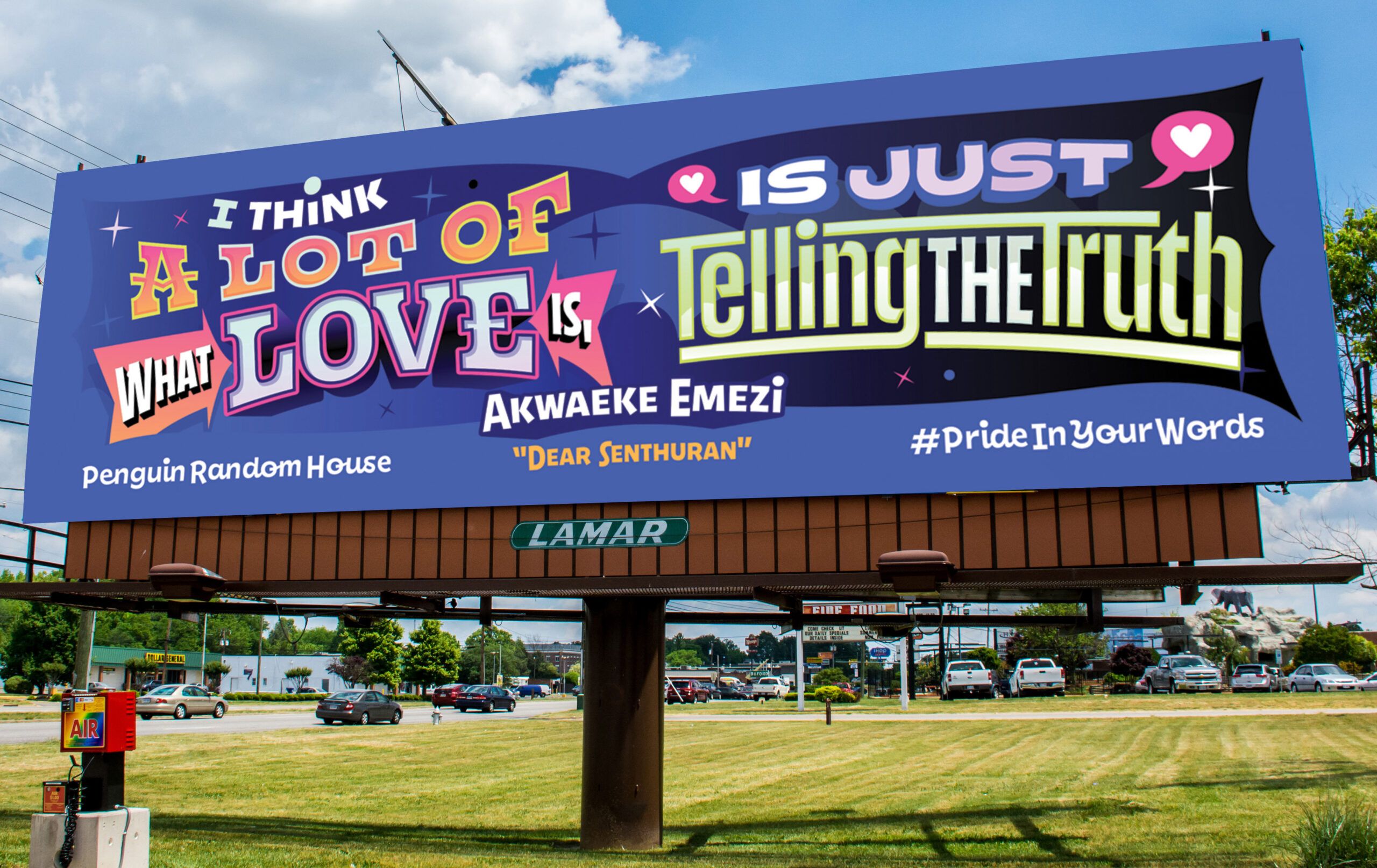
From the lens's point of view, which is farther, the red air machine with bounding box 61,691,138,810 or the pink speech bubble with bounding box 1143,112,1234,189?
the pink speech bubble with bounding box 1143,112,1234,189

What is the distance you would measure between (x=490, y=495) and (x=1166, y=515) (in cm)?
663

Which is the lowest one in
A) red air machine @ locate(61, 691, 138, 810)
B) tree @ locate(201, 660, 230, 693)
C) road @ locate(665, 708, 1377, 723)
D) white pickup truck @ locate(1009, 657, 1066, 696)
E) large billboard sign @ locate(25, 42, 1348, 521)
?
tree @ locate(201, 660, 230, 693)

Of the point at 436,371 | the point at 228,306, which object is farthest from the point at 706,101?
the point at 228,306

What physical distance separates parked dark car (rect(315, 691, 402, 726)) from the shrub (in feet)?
110

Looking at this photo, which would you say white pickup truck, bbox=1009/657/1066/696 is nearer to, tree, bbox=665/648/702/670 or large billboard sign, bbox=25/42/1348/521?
large billboard sign, bbox=25/42/1348/521

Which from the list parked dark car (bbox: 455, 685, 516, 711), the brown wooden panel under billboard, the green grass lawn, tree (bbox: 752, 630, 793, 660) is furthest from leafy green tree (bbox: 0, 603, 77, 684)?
tree (bbox: 752, 630, 793, 660)

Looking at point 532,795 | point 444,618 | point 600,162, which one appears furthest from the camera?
point 532,795

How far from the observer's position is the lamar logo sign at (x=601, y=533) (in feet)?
35.9

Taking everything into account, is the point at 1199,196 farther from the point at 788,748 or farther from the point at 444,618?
the point at 788,748

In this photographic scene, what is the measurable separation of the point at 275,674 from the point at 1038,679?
85330 millimetres

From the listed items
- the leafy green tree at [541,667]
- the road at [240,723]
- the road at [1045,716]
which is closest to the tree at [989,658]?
the road at [1045,716]

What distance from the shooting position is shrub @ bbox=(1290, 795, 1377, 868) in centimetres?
819

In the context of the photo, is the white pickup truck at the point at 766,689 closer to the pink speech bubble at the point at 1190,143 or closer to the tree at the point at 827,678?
the tree at the point at 827,678

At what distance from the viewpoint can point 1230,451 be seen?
978cm
